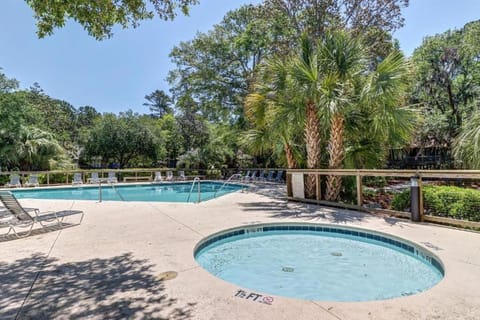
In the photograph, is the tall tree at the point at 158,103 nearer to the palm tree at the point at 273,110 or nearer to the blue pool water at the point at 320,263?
the palm tree at the point at 273,110

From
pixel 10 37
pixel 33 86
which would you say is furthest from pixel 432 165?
pixel 33 86

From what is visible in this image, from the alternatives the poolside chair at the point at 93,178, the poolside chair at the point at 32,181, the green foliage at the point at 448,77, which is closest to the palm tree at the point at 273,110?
the poolside chair at the point at 93,178

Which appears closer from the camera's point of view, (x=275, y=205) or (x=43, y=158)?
(x=275, y=205)

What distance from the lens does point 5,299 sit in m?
2.84

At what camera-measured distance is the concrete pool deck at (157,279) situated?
2.57 m

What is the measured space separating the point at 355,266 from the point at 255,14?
14.3 m

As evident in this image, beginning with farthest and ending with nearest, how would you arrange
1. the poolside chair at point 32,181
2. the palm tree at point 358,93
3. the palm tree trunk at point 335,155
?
the poolside chair at point 32,181 → the palm tree trunk at point 335,155 → the palm tree at point 358,93

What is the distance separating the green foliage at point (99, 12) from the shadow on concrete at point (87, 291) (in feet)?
12.8

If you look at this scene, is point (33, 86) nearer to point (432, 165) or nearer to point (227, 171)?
point (227, 171)

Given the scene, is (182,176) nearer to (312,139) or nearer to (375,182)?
(312,139)

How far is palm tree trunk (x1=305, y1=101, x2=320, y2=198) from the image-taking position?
898cm

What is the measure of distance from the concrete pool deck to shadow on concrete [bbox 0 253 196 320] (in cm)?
1

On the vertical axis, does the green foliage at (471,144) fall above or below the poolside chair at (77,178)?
above

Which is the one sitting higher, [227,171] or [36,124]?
[36,124]
